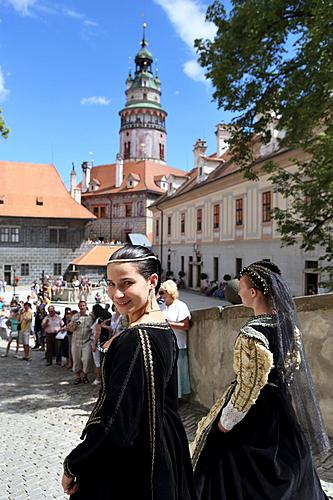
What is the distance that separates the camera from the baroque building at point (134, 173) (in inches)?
2234

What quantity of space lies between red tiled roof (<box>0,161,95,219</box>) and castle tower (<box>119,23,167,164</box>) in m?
26.8

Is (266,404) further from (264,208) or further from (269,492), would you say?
(264,208)

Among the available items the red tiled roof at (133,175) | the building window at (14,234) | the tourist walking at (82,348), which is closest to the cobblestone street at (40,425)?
the tourist walking at (82,348)

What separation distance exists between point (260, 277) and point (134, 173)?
5933 centimetres

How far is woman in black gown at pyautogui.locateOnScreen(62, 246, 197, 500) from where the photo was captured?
1859 mm

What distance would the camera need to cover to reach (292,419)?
2.69m

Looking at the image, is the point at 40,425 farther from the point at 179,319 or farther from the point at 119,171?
the point at 119,171

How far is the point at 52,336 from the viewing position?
10.9 metres

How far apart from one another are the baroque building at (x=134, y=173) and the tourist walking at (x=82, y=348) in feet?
112

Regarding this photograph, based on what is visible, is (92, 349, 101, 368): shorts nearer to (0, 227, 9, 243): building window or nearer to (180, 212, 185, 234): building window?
(180, 212, 185, 234): building window

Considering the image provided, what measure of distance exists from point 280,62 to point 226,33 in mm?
1252

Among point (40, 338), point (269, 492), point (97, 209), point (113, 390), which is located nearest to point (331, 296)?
point (269, 492)

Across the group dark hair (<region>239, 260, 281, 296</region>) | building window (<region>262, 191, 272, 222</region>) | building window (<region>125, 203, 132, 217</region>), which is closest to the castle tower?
building window (<region>125, 203, 132, 217</region>)

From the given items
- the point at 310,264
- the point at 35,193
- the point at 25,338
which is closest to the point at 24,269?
the point at 35,193
